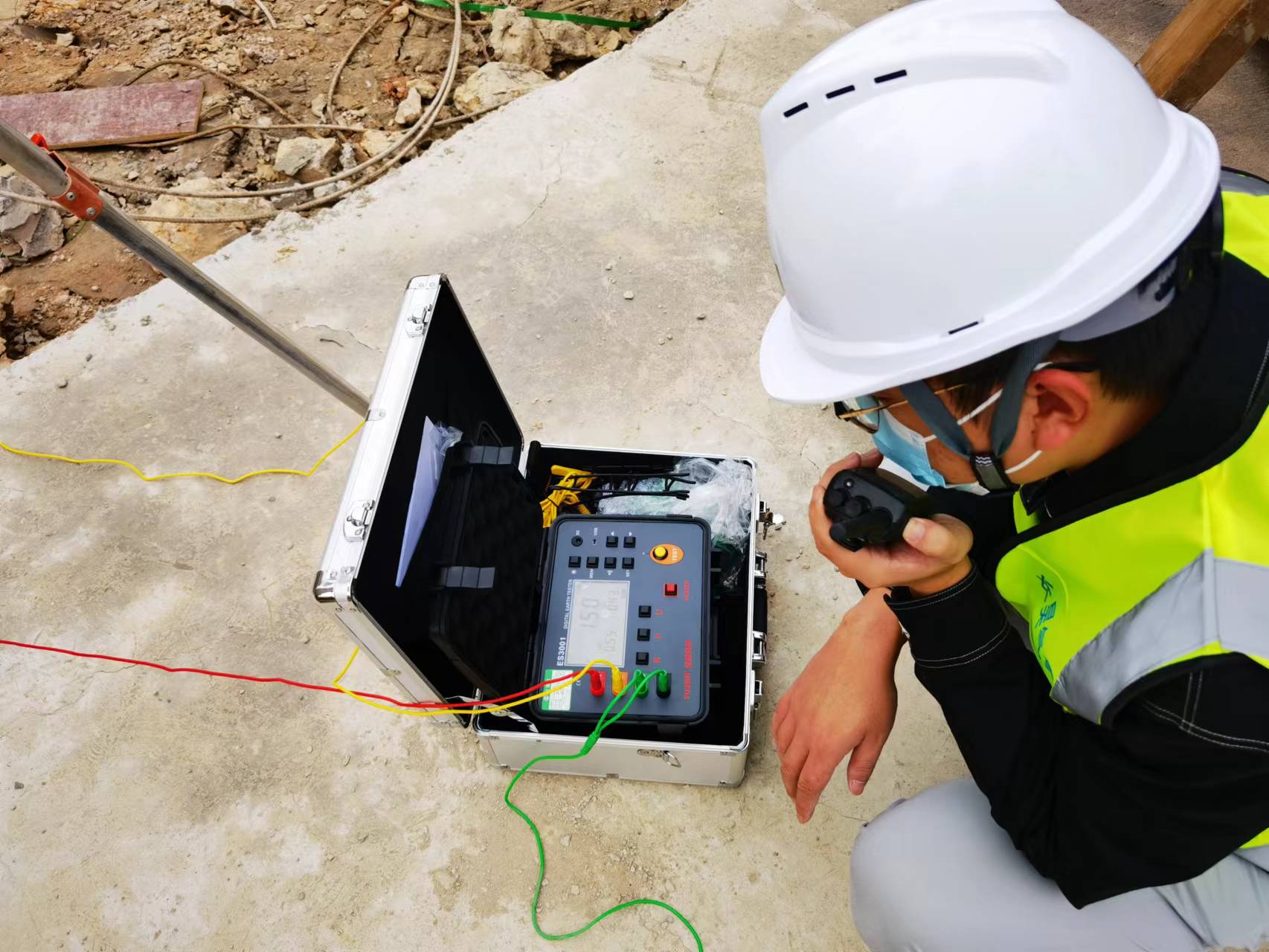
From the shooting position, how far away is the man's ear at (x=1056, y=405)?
825mm

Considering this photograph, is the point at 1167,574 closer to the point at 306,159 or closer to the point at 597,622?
the point at 597,622

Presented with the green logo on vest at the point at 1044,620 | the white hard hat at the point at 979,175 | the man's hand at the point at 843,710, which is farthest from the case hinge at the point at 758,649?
the white hard hat at the point at 979,175

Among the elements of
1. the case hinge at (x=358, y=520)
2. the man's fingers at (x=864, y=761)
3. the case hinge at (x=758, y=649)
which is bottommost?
the case hinge at (x=758, y=649)

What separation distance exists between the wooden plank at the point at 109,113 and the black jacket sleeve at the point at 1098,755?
3.52m

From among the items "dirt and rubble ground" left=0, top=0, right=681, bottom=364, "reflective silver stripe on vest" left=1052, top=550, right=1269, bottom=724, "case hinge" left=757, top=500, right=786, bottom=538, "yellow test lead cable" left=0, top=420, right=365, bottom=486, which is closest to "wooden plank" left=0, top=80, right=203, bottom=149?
"dirt and rubble ground" left=0, top=0, right=681, bottom=364

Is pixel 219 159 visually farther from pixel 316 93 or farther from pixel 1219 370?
pixel 1219 370

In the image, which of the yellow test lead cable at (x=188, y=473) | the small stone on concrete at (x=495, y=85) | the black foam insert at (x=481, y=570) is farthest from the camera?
the small stone on concrete at (x=495, y=85)

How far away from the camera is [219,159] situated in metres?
3.08

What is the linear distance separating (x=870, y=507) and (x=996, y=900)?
2.07ft

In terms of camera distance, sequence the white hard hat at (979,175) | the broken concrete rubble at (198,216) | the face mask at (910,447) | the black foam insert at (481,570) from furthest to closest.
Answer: the broken concrete rubble at (198,216) → the black foam insert at (481,570) → the face mask at (910,447) → the white hard hat at (979,175)

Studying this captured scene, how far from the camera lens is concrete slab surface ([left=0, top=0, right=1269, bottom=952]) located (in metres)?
1.58

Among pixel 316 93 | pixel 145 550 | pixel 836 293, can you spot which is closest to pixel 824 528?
pixel 836 293

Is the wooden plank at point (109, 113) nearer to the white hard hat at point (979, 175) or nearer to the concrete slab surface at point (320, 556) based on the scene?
the concrete slab surface at point (320, 556)

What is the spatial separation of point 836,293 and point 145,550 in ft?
6.40
